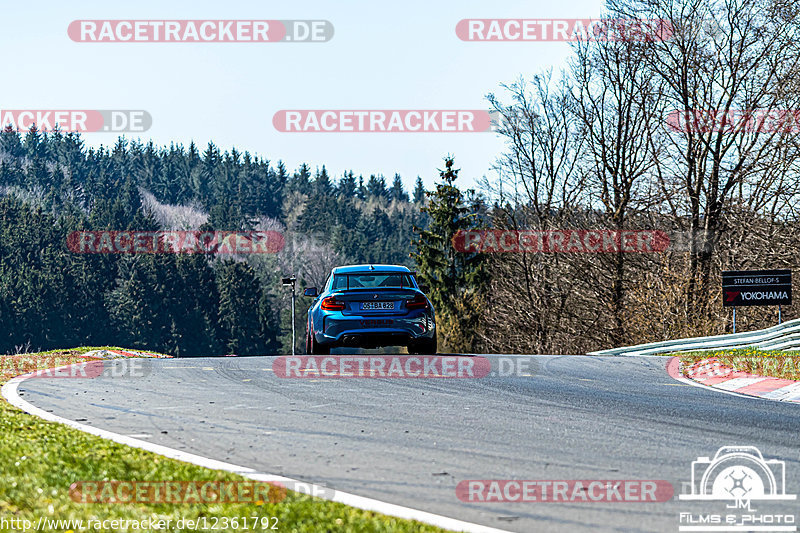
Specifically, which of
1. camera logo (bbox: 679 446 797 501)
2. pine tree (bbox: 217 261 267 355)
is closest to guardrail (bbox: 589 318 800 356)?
camera logo (bbox: 679 446 797 501)

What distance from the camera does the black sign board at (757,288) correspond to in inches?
792

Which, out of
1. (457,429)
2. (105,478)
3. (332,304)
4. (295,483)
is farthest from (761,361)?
(105,478)

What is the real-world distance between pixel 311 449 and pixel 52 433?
7.62ft

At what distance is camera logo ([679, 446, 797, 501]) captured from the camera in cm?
589

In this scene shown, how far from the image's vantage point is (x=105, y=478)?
6.12m

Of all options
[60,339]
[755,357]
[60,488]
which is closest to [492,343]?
[755,357]

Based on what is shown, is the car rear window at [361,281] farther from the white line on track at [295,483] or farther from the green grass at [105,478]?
the green grass at [105,478]

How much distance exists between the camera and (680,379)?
542 inches

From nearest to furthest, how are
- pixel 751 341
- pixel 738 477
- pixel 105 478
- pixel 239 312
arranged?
pixel 105 478 → pixel 738 477 → pixel 751 341 → pixel 239 312

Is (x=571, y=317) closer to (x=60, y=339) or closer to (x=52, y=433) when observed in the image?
(x=52, y=433)

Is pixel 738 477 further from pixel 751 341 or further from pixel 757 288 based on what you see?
pixel 757 288

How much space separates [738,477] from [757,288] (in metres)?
14.9

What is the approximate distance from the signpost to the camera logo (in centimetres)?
1365

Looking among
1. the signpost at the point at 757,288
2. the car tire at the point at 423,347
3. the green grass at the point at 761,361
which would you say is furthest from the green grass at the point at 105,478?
the signpost at the point at 757,288
